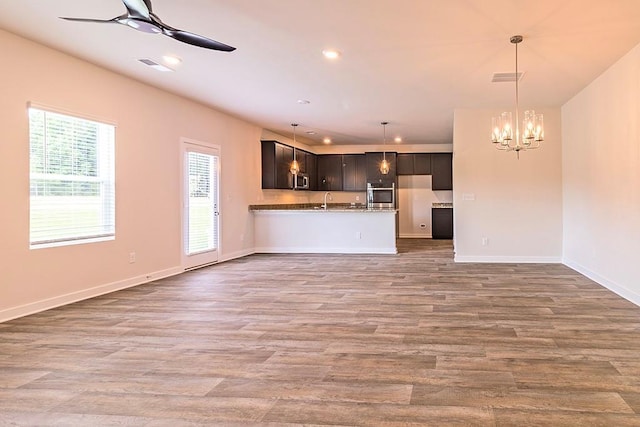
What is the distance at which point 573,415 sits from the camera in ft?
7.00

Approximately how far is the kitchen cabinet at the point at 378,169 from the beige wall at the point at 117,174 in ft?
14.7

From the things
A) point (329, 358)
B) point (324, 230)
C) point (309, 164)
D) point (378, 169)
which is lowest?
point (329, 358)

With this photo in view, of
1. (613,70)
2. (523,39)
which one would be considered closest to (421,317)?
(523,39)

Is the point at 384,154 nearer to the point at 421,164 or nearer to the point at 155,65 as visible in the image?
the point at 421,164

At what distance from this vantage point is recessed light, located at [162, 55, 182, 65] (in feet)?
15.4

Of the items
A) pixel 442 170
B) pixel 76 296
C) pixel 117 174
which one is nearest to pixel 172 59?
pixel 117 174

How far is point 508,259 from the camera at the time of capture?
24.2ft

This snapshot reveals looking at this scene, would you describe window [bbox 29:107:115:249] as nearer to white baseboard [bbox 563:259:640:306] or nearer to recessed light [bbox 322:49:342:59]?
recessed light [bbox 322:49:342:59]

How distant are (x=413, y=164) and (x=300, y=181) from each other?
10.3ft

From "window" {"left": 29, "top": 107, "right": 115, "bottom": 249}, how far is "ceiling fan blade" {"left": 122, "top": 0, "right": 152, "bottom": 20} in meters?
2.13

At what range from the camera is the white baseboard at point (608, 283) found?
4511mm

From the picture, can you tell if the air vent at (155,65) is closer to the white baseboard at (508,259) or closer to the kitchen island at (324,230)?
the kitchen island at (324,230)

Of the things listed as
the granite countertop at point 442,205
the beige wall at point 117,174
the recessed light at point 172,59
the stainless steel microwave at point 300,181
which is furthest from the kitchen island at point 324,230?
the recessed light at point 172,59

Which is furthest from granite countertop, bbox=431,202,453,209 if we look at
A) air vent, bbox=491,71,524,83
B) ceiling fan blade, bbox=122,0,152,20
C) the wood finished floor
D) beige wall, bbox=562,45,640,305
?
ceiling fan blade, bbox=122,0,152,20
